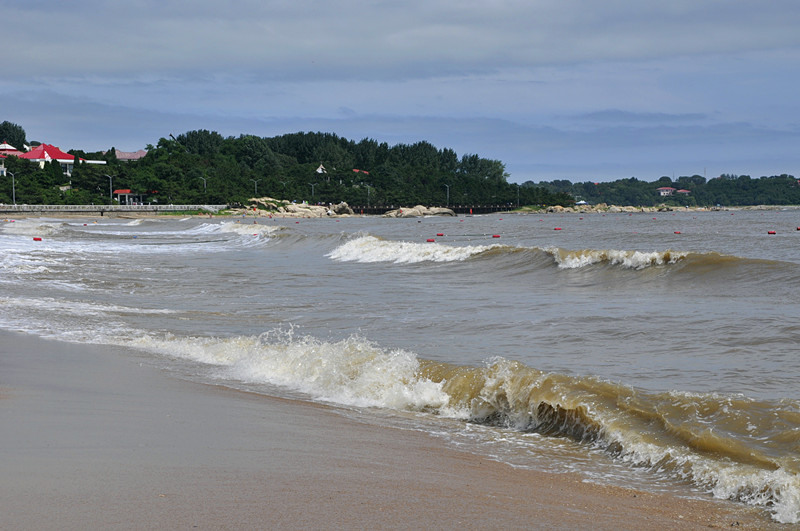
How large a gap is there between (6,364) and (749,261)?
1749 centimetres

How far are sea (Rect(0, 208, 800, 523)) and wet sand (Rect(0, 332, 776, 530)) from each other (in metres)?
0.52

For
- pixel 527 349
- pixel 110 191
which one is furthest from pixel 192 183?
pixel 527 349

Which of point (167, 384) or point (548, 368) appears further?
point (548, 368)

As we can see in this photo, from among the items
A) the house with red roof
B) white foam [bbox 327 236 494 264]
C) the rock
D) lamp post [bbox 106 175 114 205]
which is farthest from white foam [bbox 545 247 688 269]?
the house with red roof

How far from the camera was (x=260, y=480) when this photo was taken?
15.5 ft

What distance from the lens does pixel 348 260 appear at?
105 ft

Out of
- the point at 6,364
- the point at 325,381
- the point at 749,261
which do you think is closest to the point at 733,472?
the point at 325,381

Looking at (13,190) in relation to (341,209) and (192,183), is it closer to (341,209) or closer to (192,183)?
(192,183)

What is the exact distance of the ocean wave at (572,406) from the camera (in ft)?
17.7

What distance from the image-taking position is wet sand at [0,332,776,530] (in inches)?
159

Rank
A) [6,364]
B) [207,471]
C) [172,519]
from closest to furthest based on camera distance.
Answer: [172,519], [207,471], [6,364]

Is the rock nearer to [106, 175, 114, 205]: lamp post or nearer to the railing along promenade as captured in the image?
the railing along promenade

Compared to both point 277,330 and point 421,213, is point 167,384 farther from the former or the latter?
point 421,213

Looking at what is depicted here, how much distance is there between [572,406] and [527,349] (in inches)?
126
